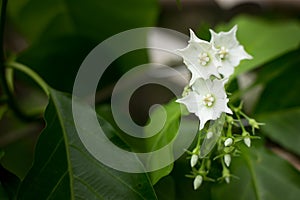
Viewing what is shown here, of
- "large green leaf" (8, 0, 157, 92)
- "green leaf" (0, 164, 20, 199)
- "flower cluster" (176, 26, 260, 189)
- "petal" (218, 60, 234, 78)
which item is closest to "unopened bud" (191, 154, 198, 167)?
"flower cluster" (176, 26, 260, 189)

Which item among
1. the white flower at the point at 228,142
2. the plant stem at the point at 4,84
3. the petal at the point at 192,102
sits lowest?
the white flower at the point at 228,142

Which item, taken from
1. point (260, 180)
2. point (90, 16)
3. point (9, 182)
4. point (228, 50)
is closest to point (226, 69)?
point (228, 50)

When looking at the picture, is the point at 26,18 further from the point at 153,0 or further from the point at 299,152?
the point at 299,152

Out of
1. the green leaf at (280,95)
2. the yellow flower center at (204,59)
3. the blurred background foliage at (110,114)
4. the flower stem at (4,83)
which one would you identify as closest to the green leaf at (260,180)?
the blurred background foliage at (110,114)

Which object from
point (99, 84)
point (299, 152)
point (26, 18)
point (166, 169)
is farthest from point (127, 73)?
point (166, 169)

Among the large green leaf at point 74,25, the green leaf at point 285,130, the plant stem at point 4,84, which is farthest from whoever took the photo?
the large green leaf at point 74,25

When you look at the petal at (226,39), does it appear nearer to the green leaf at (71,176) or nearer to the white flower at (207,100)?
the white flower at (207,100)
